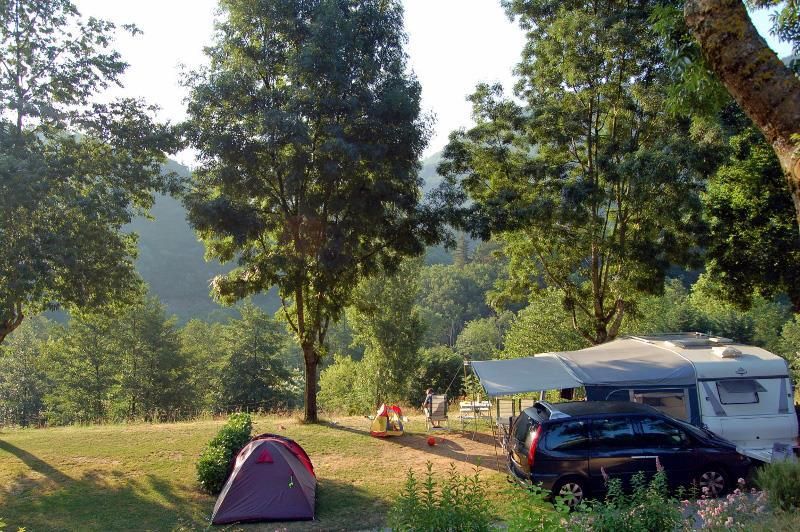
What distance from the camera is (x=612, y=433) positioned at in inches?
366

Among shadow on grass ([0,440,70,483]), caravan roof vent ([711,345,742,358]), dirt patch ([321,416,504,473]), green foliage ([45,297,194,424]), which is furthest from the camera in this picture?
green foliage ([45,297,194,424])

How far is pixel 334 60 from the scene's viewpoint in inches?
573

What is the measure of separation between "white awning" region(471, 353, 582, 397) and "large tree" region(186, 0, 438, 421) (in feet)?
→ 15.7

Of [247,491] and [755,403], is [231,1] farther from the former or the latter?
[755,403]

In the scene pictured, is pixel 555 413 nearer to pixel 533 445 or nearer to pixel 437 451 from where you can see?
pixel 533 445

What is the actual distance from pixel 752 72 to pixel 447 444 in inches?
455

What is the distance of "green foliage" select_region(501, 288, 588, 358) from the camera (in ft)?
108

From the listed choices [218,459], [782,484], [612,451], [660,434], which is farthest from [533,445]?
[218,459]

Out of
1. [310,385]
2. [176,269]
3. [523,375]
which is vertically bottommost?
[310,385]

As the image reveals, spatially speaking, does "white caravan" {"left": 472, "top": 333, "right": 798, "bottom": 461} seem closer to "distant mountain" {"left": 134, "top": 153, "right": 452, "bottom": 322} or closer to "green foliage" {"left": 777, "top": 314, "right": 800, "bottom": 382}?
"green foliage" {"left": 777, "top": 314, "right": 800, "bottom": 382}

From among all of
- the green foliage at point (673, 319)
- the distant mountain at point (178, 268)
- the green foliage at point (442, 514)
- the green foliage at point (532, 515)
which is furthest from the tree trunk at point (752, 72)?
the distant mountain at point (178, 268)

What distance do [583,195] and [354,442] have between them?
8.64m

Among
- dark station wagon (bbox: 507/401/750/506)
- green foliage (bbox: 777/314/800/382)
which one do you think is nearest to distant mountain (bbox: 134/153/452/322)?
green foliage (bbox: 777/314/800/382)

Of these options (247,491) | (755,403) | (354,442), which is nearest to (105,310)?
(354,442)
